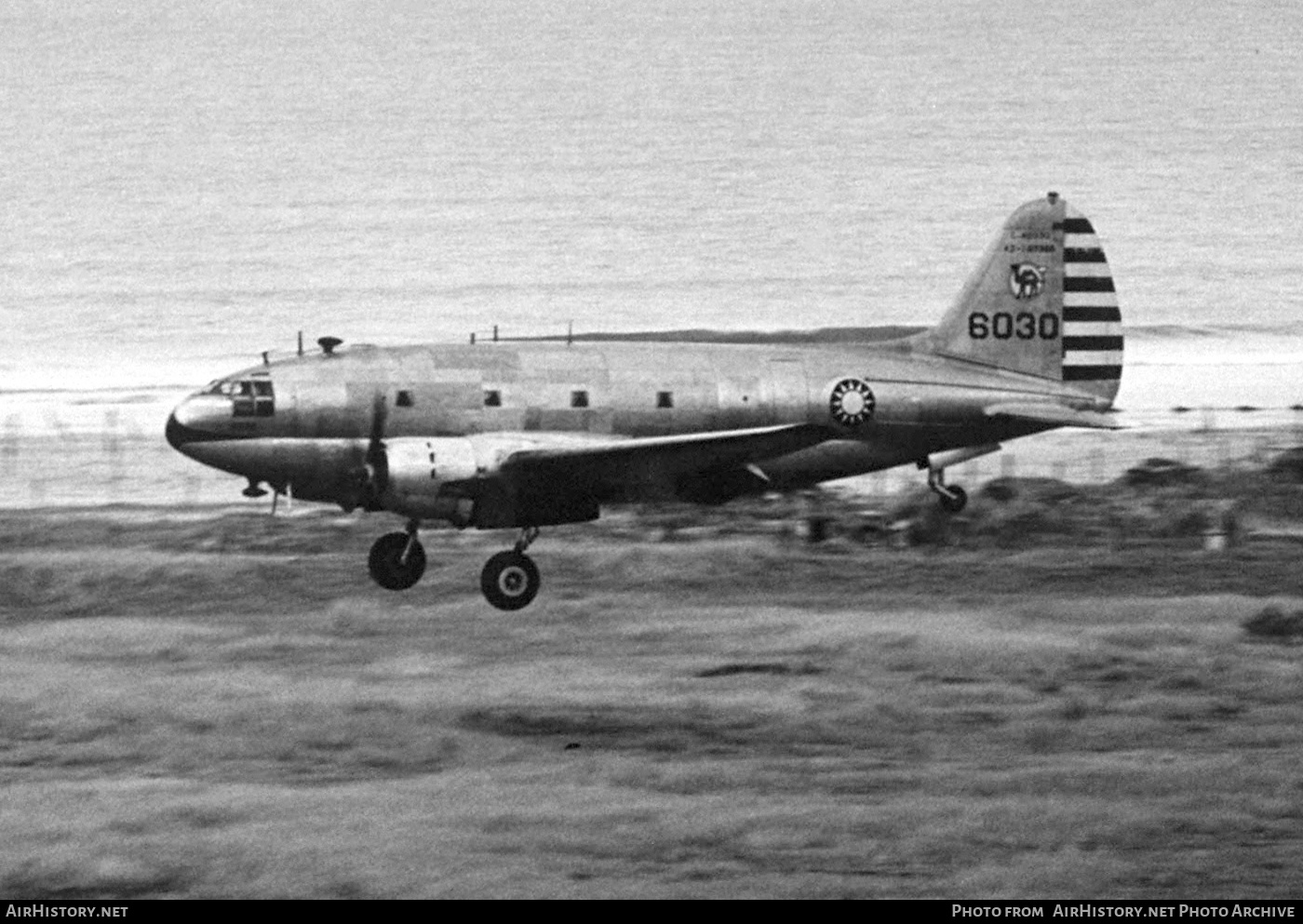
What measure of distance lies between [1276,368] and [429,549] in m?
37.7

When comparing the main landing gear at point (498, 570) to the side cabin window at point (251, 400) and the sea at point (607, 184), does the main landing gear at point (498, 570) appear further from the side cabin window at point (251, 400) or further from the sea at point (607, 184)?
the sea at point (607, 184)

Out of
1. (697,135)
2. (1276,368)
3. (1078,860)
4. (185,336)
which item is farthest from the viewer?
(697,135)

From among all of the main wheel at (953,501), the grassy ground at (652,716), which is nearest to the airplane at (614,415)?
the grassy ground at (652,716)

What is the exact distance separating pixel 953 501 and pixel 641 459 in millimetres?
11116

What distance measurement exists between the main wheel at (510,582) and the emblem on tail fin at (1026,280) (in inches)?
449

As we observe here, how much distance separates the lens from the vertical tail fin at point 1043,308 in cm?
4375

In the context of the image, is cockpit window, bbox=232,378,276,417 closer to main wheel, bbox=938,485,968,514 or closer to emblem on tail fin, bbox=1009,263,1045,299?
emblem on tail fin, bbox=1009,263,1045,299

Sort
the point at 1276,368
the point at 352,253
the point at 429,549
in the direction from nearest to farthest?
the point at 429,549
the point at 1276,368
the point at 352,253

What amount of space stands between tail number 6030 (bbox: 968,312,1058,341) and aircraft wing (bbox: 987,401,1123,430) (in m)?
1.63

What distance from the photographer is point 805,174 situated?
122 metres

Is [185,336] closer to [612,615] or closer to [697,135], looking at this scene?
[612,615]

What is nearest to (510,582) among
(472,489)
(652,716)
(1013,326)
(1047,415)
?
(472,489)

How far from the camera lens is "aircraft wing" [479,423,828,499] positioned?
37.5 meters

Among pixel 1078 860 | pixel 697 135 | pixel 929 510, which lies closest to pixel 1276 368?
pixel 929 510
